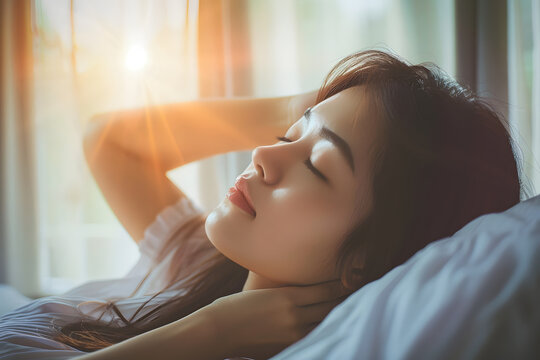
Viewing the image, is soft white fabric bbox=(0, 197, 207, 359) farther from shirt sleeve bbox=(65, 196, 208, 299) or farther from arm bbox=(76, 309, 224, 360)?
arm bbox=(76, 309, 224, 360)

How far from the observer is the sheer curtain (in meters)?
1.39

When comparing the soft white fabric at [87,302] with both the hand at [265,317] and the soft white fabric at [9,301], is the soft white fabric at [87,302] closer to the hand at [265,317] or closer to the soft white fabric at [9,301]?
the soft white fabric at [9,301]

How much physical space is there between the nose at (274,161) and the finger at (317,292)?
185mm

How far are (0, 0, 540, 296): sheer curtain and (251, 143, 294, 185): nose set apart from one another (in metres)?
1.01

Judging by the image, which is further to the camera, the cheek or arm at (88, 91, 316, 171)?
arm at (88, 91, 316, 171)

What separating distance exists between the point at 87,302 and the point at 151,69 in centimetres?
128

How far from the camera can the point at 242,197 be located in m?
0.63

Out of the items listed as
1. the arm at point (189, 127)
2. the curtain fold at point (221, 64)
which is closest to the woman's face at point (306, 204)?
the arm at point (189, 127)

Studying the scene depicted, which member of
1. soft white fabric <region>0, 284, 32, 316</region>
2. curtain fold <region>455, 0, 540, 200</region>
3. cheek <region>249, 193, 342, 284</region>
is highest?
curtain fold <region>455, 0, 540, 200</region>

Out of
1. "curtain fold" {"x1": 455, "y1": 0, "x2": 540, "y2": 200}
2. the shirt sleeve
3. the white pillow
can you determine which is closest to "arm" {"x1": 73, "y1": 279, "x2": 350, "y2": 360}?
the white pillow

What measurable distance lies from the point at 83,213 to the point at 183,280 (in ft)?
4.15

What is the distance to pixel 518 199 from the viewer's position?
0.60m

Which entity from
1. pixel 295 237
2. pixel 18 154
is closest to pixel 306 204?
pixel 295 237

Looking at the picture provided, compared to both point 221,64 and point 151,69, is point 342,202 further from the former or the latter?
point 151,69
